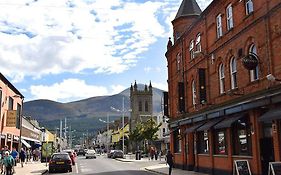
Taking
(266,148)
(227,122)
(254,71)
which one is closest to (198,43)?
(227,122)

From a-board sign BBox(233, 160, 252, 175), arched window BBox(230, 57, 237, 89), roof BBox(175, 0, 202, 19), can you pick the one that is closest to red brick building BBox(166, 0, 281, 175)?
arched window BBox(230, 57, 237, 89)

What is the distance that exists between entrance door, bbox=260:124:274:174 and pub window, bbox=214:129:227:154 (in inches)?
186

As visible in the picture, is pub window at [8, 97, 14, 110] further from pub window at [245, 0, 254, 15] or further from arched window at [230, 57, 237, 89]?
pub window at [245, 0, 254, 15]

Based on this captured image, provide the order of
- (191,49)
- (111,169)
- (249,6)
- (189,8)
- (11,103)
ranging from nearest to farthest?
(249,6) → (191,49) → (111,169) → (189,8) → (11,103)

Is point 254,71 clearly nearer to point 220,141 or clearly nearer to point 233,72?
point 233,72

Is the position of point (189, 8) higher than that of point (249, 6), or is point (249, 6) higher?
point (189, 8)

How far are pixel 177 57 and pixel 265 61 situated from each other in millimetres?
16540

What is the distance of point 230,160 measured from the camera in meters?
22.5

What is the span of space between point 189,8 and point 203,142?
13.5 metres

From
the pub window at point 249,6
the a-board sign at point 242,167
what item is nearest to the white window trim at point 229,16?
the pub window at point 249,6

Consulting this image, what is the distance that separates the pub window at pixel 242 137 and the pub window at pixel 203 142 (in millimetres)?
4429

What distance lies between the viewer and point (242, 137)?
2178cm

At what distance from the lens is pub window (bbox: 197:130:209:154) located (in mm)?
27344

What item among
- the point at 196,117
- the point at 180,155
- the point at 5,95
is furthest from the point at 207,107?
the point at 5,95
